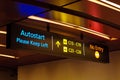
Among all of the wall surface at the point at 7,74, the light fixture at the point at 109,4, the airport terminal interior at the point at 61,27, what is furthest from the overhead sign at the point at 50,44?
the wall surface at the point at 7,74

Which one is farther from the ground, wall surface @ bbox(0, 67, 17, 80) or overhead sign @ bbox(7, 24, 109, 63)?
overhead sign @ bbox(7, 24, 109, 63)

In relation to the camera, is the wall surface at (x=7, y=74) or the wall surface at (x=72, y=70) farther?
the wall surface at (x=7, y=74)

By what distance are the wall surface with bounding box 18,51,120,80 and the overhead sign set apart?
1.91 meters

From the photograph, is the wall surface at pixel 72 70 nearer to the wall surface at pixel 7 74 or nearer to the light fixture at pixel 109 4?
the wall surface at pixel 7 74

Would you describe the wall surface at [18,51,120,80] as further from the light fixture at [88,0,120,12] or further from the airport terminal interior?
the light fixture at [88,0,120,12]

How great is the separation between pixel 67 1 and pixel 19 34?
2.65 ft

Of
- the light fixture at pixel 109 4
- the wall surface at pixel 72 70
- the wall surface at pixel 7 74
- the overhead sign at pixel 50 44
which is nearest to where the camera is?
the light fixture at pixel 109 4

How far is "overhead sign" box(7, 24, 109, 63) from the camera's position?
12.5ft

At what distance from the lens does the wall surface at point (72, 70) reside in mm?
6887

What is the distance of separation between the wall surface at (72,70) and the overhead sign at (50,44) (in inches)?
75.0

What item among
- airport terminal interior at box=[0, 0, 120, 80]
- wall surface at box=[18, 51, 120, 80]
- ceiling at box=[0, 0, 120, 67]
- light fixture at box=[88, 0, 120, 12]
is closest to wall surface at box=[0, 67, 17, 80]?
wall surface at box=[18, 51, 120, 80]

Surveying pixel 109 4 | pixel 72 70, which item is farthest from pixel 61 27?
pixel 72 70

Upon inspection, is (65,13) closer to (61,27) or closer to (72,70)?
(61,27)

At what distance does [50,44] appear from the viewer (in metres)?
4.17
